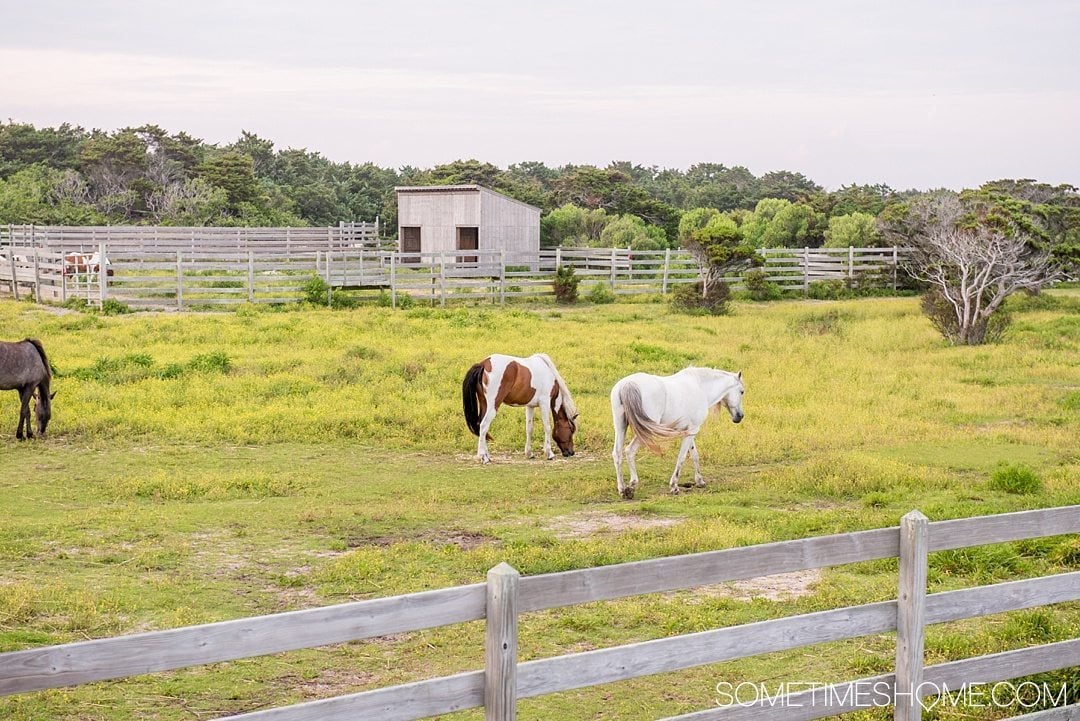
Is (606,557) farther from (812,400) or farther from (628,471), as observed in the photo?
(812,400)

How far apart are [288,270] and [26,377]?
15.8 m

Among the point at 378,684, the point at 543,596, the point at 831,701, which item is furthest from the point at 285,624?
the point at 378,684

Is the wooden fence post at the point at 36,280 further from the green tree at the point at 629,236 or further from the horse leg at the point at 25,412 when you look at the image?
the green tree at the point at 629,236

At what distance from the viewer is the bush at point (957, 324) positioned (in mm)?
23500

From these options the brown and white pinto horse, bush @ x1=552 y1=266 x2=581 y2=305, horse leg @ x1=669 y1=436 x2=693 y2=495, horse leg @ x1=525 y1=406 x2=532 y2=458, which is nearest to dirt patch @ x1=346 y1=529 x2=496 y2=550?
horse leg @ x1=669 y1=436 x2=693 y2=495

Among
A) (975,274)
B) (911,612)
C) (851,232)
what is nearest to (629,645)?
(911,612)

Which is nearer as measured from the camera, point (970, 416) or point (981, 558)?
point (981, 558)

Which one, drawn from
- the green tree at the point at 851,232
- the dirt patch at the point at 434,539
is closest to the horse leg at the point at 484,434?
the dirt patch at the point at 434,539

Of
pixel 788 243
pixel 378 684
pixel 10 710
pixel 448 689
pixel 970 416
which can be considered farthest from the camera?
pixel 788 243

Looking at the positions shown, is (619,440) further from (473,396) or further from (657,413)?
(473,396)

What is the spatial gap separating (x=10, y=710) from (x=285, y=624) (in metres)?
2.97

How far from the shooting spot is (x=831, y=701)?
4.57m

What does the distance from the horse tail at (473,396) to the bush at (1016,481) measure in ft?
18.4

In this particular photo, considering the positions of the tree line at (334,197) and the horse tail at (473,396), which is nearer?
the horse tail at (473,396)
